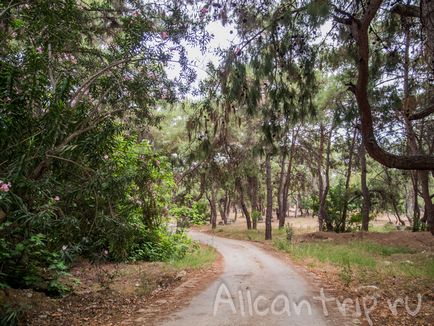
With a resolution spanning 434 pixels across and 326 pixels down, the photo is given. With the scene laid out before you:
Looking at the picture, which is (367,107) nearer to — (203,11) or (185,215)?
(203,11)

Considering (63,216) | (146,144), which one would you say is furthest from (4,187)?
(146,144)

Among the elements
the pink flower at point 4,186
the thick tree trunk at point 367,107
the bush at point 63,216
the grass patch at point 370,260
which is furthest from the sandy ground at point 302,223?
the pink flower at point 4,186

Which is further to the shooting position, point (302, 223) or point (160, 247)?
point (302, 223)

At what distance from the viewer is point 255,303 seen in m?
6.30

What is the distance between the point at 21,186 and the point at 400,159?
5527 millimetres

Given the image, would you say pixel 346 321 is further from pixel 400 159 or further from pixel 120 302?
pixel 120 302

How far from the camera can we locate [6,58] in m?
5.19

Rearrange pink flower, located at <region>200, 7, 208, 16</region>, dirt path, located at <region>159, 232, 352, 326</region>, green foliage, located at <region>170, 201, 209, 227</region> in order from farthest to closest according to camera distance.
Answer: green foliage, located at <region>170, 201, 209, 227</region>, pink flower, located at <region>200, 7, 208, 16</region>, dirt path, located at <region>159, 232, 352, 326</region>

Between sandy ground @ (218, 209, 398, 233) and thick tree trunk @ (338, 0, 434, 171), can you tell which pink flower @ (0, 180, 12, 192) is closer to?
thick tree trunk @ (338, 0, 434, 171)

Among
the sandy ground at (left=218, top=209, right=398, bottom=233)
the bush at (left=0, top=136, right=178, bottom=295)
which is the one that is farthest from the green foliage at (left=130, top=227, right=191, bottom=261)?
the sandy ground at (left=218, top=209, right=398, bottom=233)

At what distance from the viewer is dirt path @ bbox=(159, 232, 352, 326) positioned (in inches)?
213

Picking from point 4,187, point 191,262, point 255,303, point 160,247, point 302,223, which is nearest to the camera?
point 4,187


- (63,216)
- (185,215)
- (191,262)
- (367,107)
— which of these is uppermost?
(367,107)

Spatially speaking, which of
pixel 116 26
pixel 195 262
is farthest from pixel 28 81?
pixel 195 262
